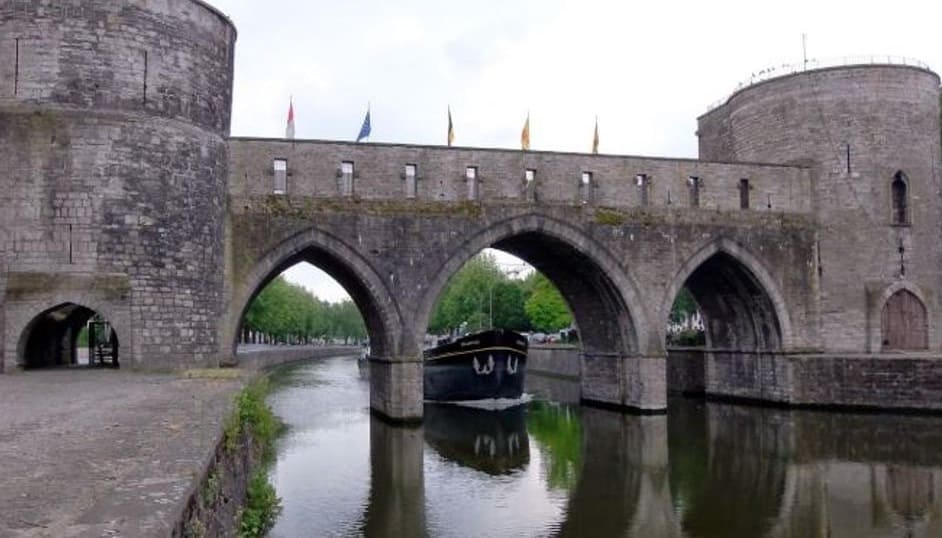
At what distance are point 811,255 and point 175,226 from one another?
16.3m

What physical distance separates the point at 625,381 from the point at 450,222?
249 inches

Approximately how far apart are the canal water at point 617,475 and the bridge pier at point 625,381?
18.8 inches

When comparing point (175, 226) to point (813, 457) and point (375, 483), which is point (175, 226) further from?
point (813, 457)

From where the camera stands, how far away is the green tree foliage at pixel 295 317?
179ft

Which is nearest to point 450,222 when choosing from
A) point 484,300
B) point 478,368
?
point 478,368

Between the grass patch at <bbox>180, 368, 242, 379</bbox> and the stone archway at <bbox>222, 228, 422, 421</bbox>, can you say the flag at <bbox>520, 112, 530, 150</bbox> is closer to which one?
the stone archway at <bbox>222, 228, 422, 421</bbox>

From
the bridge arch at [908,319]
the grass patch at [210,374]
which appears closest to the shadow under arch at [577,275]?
the grass patch at [210,374]

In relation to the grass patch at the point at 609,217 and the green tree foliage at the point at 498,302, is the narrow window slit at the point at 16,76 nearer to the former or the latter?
the grass patch at the point at 609,217

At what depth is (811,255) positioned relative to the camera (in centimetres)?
2344

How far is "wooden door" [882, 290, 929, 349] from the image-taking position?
77.6ft

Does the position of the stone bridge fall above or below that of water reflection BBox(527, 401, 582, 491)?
above

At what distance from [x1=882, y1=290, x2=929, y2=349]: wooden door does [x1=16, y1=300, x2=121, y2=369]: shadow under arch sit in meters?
19.1

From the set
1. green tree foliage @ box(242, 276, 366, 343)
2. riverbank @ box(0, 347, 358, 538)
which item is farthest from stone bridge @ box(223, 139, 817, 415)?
riverbank @ box(0, 347, 358, 538)

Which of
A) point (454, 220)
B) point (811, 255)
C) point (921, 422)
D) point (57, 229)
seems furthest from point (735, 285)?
point (57, 229)
